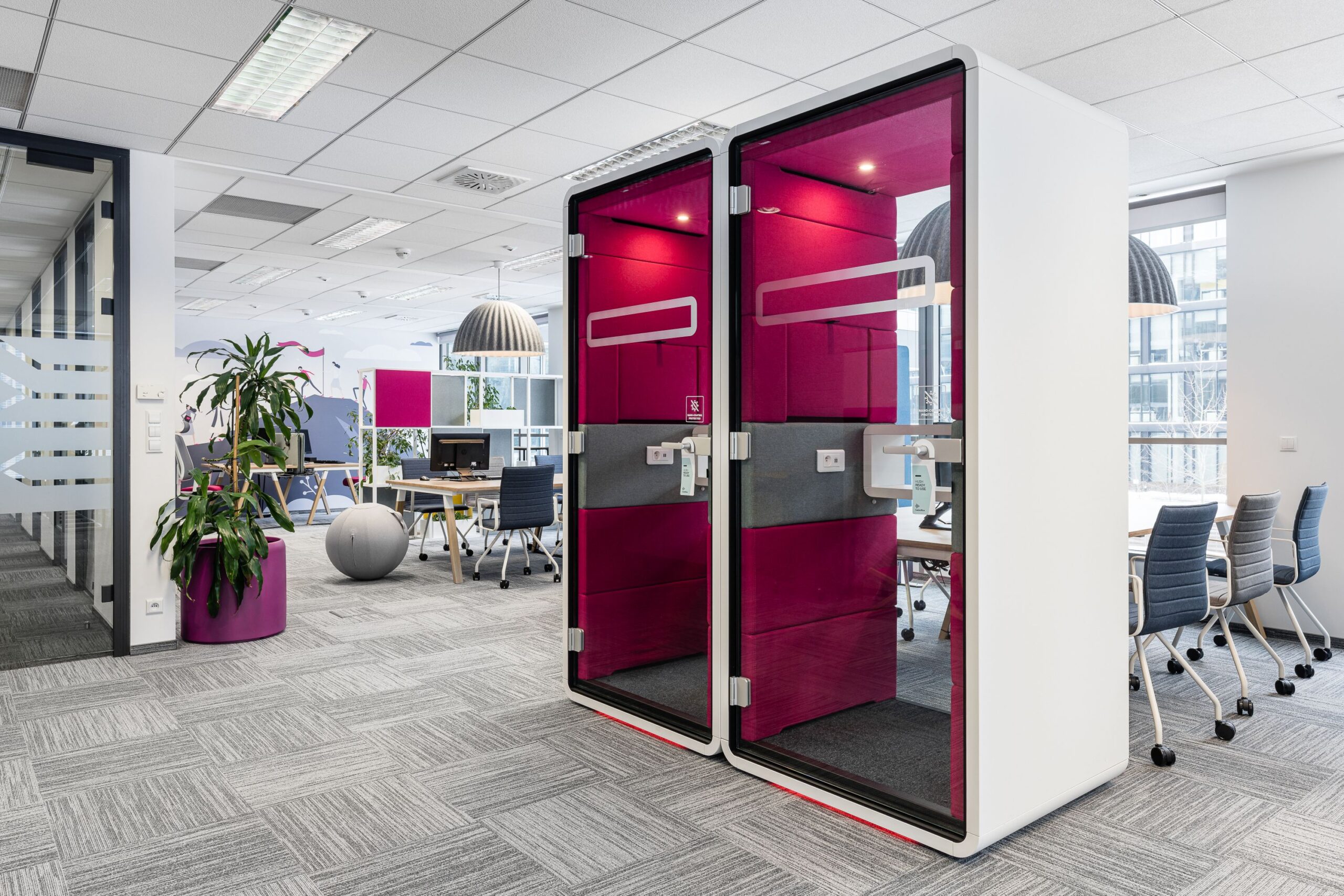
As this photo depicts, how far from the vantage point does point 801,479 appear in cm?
302

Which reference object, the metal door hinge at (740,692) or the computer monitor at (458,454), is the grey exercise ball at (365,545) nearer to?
the computer monitor at (458,454)

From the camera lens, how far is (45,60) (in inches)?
137

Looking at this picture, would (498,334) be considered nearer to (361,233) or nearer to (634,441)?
(361,233)

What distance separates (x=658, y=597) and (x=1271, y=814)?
7.33ft

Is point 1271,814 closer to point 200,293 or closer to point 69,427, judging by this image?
point 69,427

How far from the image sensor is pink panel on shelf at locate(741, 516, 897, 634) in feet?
9.61

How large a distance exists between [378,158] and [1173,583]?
14.0 feet

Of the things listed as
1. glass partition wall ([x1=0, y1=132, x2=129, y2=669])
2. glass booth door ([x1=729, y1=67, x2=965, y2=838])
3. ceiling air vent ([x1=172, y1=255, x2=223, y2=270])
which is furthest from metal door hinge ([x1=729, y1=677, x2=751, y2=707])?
ceiling air vent ([x1=172, y1=255, x2=223, y2=270])

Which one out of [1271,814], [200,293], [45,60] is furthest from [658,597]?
[200,293]

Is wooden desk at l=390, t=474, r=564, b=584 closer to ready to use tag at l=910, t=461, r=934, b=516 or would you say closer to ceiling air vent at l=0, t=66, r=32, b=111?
ceiling air vent at l=0, t=66, r=32, b=111

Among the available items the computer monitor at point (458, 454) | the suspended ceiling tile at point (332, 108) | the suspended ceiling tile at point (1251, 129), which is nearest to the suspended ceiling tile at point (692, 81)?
the suspended ceiling tile at point (332, 108)

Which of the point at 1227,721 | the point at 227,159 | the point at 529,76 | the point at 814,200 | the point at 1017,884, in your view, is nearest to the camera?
the point at 1017,884

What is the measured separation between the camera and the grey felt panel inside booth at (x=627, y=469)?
361 cm

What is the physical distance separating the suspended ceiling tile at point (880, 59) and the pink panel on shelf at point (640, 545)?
72.5 inches
